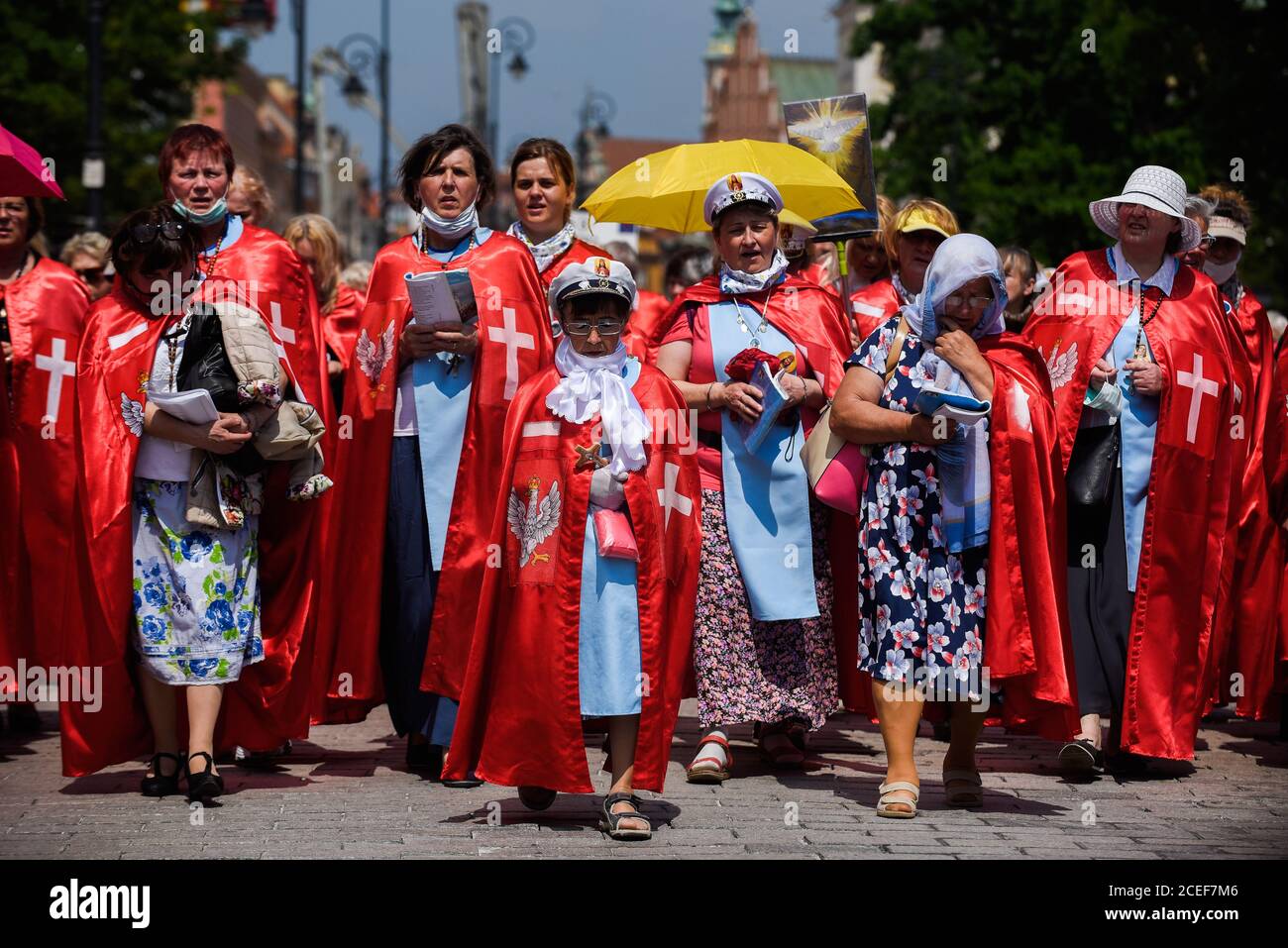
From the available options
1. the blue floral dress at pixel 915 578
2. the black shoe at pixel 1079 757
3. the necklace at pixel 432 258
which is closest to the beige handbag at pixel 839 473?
the blue floral dress at pixel 915 578

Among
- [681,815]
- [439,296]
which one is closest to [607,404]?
[439,296]

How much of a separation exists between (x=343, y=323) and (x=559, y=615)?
11.3 ft

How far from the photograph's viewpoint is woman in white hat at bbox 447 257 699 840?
655 cm

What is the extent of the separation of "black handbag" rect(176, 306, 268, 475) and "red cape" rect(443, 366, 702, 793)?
1.11 m

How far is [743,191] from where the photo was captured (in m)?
7.91

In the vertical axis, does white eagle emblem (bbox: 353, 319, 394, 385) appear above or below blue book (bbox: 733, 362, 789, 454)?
above

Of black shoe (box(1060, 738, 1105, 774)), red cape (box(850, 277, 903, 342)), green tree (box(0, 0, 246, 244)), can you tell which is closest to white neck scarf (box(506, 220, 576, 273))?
red cape (box(850, 277, 903, 342))

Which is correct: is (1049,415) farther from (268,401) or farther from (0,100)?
(0,100)

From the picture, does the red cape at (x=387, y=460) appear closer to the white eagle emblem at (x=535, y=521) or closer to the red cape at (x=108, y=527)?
the red cape at (x=108, y=527)

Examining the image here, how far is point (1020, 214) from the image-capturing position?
1419 inches

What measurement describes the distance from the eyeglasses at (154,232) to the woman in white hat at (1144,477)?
3.37 m

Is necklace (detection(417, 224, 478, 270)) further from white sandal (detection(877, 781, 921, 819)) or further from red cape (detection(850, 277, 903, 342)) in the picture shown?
white sandal (detection(877, 781, 921, 819))

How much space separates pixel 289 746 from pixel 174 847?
2.34 meters

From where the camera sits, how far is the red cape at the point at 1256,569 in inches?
350
